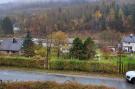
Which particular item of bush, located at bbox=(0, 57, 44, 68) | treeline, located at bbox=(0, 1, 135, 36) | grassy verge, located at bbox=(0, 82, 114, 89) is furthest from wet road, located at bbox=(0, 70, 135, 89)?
treeline, located at bbox=(0, 1, 135, 36)

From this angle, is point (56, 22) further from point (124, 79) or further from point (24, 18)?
point (124, 79)

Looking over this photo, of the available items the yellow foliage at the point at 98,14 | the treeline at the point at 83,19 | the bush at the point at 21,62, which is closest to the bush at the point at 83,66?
the bush at the point at 21,62

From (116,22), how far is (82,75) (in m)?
93.5

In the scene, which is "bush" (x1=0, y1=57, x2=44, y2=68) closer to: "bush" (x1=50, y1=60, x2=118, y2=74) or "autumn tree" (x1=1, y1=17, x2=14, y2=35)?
"bush" (x1=50, y1=60, x2=118, y2=74)

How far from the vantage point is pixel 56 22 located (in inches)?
5094

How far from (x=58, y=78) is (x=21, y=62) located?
Result: 5.82 metres

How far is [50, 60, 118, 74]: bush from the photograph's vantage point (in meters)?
25.9

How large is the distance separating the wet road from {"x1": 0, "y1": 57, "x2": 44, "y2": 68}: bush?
1.74 meters

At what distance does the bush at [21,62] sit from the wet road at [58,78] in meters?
1.74

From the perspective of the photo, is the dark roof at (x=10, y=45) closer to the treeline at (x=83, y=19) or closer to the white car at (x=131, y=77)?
the treeline at (x=83, y=19)

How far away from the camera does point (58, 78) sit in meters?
24.2

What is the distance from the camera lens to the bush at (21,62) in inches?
1112

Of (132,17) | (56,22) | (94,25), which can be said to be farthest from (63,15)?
(132,17)

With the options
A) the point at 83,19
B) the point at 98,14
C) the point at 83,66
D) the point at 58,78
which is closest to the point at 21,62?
the point at 83,66
